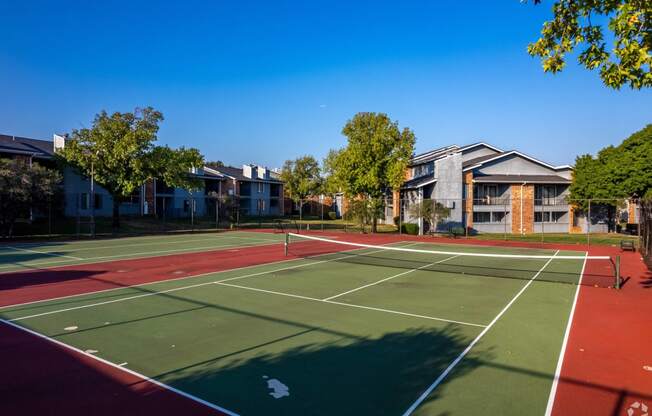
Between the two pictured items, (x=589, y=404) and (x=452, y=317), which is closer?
(x=589, y=404)

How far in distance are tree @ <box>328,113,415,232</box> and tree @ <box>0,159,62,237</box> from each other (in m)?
23.4

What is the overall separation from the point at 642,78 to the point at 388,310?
7324 millimetres

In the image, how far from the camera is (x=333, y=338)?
8578 mm

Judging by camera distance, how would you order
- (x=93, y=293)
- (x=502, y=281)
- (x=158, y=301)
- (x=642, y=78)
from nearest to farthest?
(x=642, y=78) < (x=158, y=301) < (x=93, y=293) < (x=502, y=281)

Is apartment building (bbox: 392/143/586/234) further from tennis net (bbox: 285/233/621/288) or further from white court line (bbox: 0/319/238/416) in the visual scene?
white court line (bbox: 0/319/238/416)

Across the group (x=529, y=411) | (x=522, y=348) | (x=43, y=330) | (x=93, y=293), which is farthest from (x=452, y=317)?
(x=93, y=293)

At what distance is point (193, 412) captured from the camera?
5.46m

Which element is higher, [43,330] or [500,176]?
[500,176]

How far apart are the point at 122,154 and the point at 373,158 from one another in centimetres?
2186

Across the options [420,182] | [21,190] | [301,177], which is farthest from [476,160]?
[21,190]

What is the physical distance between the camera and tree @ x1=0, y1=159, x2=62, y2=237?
27.6 m

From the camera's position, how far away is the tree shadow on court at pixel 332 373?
570 centimetres

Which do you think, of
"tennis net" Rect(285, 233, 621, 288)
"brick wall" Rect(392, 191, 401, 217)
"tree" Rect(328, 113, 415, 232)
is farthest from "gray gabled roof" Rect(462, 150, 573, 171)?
"tennis net" Rect(285, 233, 621, 288)

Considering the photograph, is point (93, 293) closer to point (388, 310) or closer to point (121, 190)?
point (388, 310)
